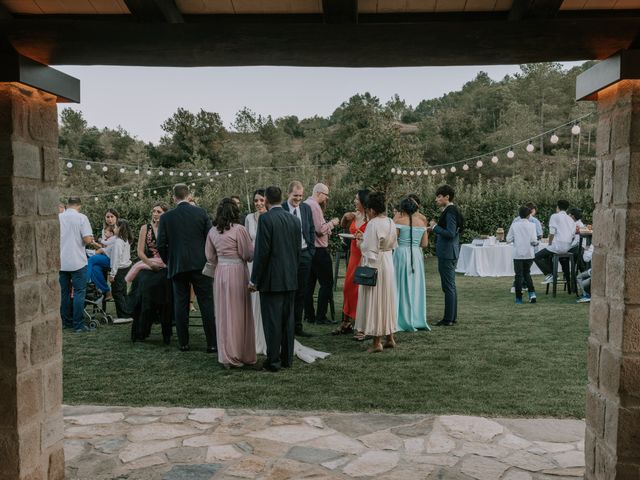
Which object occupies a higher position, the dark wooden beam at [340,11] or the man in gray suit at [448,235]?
the dark wooden beam at [340,11]

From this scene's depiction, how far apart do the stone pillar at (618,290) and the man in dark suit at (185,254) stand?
15.3 ft

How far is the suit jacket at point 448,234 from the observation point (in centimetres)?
830

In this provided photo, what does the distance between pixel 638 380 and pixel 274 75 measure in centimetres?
4580

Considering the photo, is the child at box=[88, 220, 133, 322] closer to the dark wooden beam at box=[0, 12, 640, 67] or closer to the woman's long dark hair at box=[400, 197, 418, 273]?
the woman's long dark hair at box=[400, 197, 418, 273]

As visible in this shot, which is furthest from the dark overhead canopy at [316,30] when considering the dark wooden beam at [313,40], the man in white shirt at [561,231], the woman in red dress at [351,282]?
the man in white shirt at [561,231]

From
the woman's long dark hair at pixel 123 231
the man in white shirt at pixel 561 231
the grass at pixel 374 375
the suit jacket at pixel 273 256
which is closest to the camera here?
the grass at pixel 374 375

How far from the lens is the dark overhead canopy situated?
296cm

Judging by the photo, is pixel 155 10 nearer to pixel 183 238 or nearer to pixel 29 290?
pixel 29 290

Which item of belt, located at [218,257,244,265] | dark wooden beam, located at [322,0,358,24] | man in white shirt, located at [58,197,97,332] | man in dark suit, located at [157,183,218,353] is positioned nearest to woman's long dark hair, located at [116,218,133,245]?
man in white shirt, located at [58,197,97,332]

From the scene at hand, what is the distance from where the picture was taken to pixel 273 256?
596 cm

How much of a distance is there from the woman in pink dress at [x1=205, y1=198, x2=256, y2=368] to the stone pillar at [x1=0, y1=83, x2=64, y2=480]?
2.77 m

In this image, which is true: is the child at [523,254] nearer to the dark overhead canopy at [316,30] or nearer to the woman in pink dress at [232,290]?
the woman in pink dress at [232,290]

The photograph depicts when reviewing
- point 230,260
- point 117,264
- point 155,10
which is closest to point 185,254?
point 230,260

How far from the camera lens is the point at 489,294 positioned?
11852 millimetres
